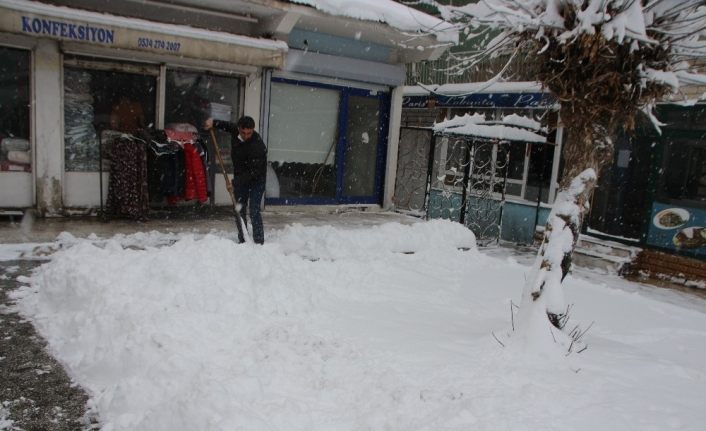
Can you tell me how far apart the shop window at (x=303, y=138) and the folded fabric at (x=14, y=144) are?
4230mm

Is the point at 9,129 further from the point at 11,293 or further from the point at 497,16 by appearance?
the point at 497,16

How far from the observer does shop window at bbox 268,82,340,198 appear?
10.5 meters

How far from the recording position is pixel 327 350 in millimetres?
3773

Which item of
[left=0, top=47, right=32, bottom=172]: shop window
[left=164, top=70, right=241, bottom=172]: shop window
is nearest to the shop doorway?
[left=164, top=70, right=241, bottom=172]: shop window

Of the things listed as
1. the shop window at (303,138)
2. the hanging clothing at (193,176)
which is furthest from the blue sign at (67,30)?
the shop window at (303,138)

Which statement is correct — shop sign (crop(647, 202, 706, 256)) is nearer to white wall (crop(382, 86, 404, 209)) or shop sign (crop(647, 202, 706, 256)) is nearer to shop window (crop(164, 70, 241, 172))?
white wall (crop(382, 86, 404, 209))

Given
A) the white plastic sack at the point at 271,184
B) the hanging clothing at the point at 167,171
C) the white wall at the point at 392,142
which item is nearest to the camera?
the hanging clothing at the point at 167,171

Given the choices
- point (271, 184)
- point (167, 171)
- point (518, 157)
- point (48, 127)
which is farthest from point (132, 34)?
point (518, 157)

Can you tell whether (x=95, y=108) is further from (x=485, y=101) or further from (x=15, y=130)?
(x=485, y=101)

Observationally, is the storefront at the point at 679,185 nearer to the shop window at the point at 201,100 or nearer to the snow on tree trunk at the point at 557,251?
the snow on tree trunk at the point at 557,251

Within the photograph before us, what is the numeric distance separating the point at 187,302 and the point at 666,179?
417 inches

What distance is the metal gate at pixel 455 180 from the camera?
1130 centimetres

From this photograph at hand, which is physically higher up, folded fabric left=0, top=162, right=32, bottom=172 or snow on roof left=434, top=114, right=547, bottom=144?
snow on roof left=434, top=114, right=547, bottom=144

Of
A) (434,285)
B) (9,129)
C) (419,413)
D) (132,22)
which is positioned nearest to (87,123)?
(9,129)
